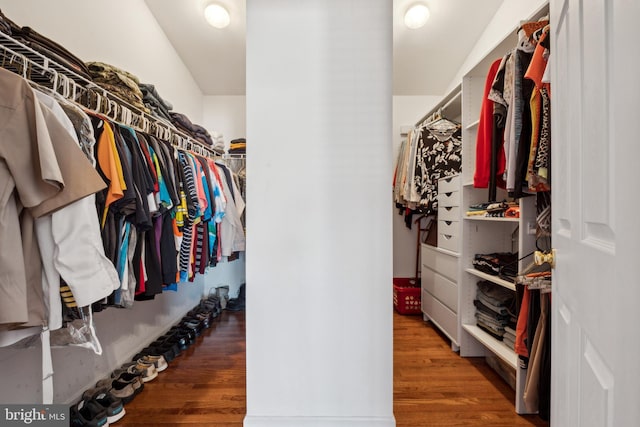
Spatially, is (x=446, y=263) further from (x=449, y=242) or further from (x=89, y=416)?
(x=89, y=416)

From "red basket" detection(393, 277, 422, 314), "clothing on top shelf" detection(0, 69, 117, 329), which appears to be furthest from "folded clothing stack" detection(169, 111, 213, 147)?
"red basket" detection(393, 277, 422, 314)

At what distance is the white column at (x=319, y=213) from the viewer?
3.83 ft

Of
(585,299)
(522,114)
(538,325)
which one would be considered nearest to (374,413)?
(538,325)

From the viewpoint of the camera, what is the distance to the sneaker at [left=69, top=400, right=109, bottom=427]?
128 cm

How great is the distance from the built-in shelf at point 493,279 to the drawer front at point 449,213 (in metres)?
0.37

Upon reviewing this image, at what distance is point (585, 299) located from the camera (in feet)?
1.82

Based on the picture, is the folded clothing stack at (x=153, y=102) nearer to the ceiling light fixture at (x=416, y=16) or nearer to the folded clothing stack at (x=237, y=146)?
the folded clothing stack at (x=237, y=146)

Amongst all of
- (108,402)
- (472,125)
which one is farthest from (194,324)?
(472,125)

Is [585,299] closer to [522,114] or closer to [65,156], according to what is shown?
[522,114]

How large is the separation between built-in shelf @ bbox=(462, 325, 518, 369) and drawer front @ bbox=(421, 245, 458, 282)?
34 cm

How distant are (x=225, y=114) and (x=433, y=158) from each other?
7.39 feet

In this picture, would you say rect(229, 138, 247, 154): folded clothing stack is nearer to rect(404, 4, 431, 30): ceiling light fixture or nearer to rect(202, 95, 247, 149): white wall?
rect(202, 95, 247, 149): white wall

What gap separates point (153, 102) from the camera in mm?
1861

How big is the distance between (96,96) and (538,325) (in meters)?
2.20
